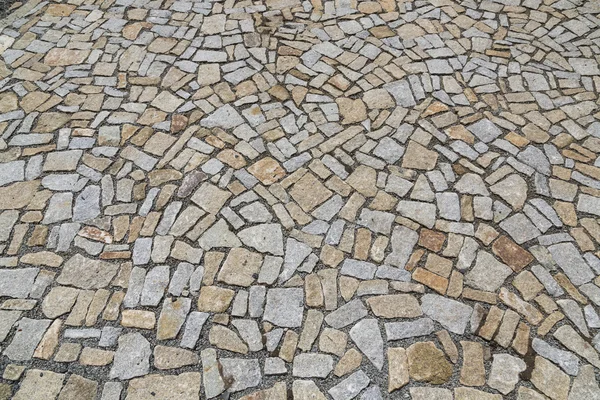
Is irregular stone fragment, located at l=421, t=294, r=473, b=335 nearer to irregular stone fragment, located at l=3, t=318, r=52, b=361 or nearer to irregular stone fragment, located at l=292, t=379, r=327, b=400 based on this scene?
irregular stone fragment, located at l=292, t=379, r=327, b=400

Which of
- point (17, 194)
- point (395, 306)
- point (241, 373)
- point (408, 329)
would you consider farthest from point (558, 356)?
point (17, 194)

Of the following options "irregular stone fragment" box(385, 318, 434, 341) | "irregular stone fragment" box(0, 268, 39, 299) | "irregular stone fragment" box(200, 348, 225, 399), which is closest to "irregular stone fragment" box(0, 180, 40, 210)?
"irregular stone fragment" box(0, 268, 39, 299)

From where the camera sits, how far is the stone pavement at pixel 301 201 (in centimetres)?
341

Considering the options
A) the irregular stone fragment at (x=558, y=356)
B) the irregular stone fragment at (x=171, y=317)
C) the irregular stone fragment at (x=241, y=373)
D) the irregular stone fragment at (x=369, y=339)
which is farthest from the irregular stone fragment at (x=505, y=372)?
the irregular stone fragment at (x=171, y=317)

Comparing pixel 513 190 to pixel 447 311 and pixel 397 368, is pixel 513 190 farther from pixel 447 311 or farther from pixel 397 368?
pixel 397 368

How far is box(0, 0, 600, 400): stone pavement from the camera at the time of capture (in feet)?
11.2

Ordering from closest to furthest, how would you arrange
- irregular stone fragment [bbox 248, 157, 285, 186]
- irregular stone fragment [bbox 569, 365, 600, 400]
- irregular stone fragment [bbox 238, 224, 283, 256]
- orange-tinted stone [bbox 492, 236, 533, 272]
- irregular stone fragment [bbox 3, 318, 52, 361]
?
irregular stone fragment [bbox 569, 365, 600, 400]
irregular stone fragment [bbox 3, 318, 52, 361]
orange-tinted stone [bbox 492, 236, 533, 272]
irregular stone fragment [bbox 238, 224, 283, 256]
irregular stone fragment [bbox 248, 157, 285, 186]

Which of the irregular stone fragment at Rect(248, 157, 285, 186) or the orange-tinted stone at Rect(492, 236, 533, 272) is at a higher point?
the irregular stone fragment at Rect(248, 157, 285, 186)

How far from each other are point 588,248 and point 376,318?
1.86 meters

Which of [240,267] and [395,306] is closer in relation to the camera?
[395,306]

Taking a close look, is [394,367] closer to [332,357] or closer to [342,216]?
[332,357]

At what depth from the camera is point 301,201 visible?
4297 mm

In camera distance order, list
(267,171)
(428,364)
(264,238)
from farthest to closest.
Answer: (267,171) → (264,238) → (428,364)

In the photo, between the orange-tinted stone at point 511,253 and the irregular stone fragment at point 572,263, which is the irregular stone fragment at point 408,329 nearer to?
the orange-tinted stone at point 511,253
